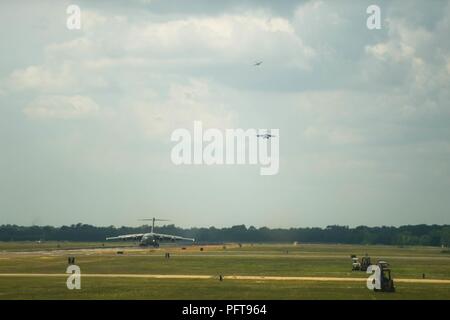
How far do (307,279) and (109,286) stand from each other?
22906 mm

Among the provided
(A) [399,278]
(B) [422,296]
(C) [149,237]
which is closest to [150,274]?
(A) [399,278]

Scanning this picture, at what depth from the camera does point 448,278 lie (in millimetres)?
79125
